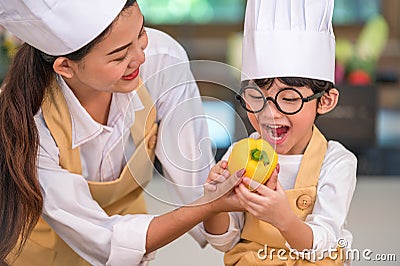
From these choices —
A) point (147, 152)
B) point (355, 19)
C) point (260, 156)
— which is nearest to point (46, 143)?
point (147, 152)

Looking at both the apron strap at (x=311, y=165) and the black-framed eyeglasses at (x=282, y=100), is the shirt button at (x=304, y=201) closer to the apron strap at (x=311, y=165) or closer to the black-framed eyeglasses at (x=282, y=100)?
the apron strap at (x=311, y=165)

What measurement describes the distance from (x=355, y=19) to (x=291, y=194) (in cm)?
360

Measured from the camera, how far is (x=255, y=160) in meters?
1.28

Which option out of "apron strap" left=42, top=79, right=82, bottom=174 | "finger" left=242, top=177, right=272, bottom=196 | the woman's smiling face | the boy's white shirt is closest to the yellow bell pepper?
"finger" left=242, top=177, right=272, bottom=196

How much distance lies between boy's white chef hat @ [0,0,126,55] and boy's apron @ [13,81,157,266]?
6.4 inches

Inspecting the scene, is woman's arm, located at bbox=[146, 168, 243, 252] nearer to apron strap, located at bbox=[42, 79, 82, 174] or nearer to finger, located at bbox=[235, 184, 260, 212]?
finger, located at bbox=[235, 184, 260, 212]

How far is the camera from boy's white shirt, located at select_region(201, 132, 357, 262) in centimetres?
137

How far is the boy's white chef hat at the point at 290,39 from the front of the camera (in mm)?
1358

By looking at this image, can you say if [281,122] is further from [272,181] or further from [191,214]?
[191,214]

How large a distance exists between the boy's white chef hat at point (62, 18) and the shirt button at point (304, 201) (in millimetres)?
447

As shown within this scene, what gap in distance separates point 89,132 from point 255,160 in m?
0.38

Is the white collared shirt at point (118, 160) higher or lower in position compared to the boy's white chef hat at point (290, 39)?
lower

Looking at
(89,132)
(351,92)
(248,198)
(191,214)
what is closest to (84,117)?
(89,132)
